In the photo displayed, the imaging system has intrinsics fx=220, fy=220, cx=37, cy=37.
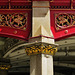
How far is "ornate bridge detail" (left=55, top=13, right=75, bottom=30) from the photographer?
8469 millimetres

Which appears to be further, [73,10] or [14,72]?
[14,72]

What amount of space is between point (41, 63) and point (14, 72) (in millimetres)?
14014

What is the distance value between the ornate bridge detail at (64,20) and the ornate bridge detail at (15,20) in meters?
1.24

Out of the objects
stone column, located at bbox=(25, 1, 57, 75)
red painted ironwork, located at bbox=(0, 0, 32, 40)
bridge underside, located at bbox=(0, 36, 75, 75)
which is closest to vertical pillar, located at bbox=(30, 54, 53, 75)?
stone column, located at bbox=(25, 1, 57, 75)

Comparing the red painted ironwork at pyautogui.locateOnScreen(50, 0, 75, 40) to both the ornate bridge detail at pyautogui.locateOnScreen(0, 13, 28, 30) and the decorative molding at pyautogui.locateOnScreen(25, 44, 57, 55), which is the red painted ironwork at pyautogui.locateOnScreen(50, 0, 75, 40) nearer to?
the decorative molding at pyautogui.locateOnScreen(25, 44, 57, 55)

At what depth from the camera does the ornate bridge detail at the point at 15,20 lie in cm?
846

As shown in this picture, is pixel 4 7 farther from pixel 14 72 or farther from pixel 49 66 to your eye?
pixel 14 72

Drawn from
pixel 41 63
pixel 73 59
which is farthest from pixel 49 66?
pixel 73 59

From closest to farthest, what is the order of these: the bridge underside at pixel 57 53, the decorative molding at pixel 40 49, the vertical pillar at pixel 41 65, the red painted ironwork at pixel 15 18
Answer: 1. the vertical pillar at pixel 41 65
2. the decorative molding at pixel 40 49
3. the red painted ironwork at pixel 15 18
4. the bridge underside at pixel 57 53

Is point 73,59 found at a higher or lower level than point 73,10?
lower

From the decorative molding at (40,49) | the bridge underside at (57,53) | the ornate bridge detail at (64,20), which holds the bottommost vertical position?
the bridge underside at (57,53)

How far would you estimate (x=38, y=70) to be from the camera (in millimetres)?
7816

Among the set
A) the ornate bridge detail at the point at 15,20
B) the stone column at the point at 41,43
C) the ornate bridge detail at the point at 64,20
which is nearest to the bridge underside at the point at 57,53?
the ornate bridge detail at the point at 15,20

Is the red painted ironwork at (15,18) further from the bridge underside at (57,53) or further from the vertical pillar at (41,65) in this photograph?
the bridge underside at (57,53)
